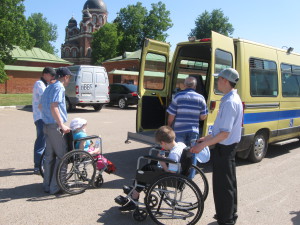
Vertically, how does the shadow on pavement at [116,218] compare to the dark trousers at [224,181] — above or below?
below

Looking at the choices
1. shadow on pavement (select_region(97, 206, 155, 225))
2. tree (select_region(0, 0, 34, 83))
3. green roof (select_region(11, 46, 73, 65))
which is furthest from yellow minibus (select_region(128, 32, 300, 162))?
green roof (select_region(11, 46, 73, 65))

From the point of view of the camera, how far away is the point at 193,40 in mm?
6297

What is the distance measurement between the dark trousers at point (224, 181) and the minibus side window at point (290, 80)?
4.35 m

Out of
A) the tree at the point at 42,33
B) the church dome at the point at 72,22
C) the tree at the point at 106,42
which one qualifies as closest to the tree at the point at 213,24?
the tree at the point at 106,42

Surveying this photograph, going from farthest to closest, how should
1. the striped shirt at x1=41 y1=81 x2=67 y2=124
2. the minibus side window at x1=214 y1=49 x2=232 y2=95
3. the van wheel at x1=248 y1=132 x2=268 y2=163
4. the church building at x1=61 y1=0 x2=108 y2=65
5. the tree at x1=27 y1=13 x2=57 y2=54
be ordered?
the church building at x1=61 y1=0 x2=108 y2=65 → the tree at x1=27 y1=13 x2=57 y2=54 → the van wheel at x1=248 y1=132 x2=268 y2=163 → the minibus side window at x1=214 y1=49 x2=232 y2=95 → the striped shirt at x1=41 y1=81 x2=67 y2=124

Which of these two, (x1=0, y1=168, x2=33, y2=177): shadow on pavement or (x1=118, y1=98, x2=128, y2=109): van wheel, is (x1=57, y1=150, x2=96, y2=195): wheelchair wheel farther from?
(x1=118, y1=98, x2=128, y2=109): van wheel

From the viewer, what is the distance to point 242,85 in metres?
5.90

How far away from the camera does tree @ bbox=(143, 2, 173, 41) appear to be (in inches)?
2281

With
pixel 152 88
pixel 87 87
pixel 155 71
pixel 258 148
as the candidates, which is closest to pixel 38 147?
pixel 152 88

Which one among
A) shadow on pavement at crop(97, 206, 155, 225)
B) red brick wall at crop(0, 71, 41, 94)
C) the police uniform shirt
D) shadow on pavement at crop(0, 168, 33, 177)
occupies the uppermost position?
red brick wall at crop(0, 71, 41, 94)

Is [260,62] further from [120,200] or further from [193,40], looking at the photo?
[120,200]

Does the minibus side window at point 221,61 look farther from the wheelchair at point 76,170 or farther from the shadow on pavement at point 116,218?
the shadow on pavement at point 116,218

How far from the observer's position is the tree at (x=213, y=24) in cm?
6412

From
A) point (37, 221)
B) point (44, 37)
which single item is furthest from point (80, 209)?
point (44, 37)
